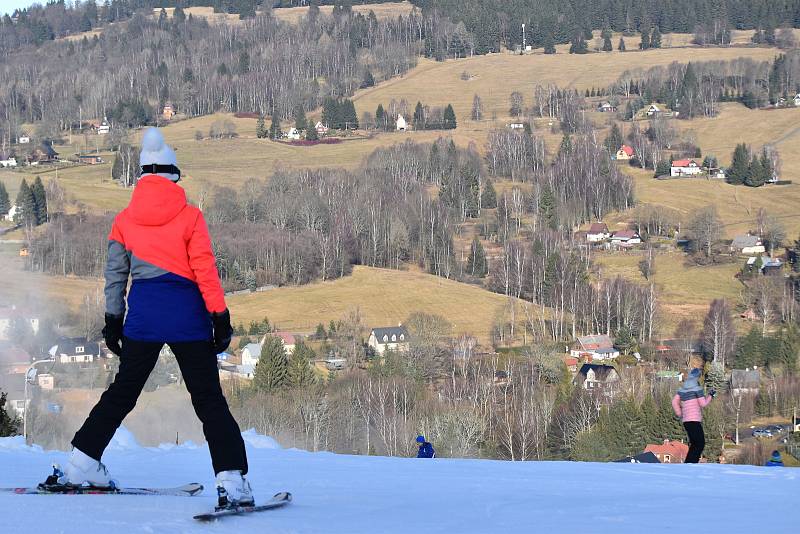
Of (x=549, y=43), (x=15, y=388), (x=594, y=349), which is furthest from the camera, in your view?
(x=549, y=43)

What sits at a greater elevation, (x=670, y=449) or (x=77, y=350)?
(x=670, y=449)

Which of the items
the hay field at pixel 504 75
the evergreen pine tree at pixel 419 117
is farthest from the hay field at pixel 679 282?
the hay field at pixel 504 75

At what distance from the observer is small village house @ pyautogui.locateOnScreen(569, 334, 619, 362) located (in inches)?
1598

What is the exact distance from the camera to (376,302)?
4703 cm

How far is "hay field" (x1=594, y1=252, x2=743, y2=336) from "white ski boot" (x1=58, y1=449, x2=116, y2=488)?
41.0 metres

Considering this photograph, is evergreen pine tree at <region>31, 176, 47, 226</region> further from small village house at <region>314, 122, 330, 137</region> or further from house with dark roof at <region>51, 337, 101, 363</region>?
small village house at <region>314, 122, 330, 137</region>

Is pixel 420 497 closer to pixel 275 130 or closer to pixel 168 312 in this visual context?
pixel 168 312

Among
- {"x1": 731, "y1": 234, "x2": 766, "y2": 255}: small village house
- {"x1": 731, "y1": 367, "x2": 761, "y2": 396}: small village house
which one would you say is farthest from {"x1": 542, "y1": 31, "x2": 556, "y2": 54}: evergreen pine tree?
{"x1": 731, "y1": 367, "x2": 761, "y2": 396}: small village house

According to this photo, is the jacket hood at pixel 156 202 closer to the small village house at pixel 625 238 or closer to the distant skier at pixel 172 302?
the distant skier at pixel 172 302

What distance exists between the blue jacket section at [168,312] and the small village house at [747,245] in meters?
53.4

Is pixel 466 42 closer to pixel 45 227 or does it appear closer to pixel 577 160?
pixel 577 160

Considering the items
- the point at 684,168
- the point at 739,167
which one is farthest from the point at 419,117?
the point at 739,167

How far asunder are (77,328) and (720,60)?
7037 cm

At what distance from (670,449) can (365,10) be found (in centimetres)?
11800
